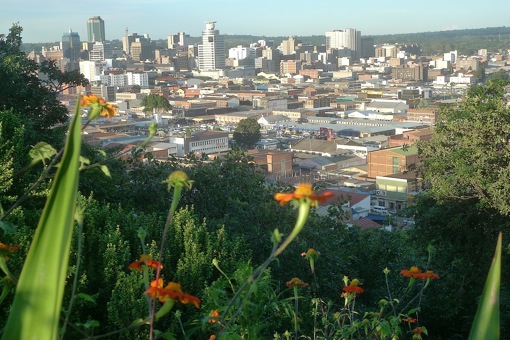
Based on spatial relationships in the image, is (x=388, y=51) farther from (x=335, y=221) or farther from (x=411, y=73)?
(x=335, y=221)

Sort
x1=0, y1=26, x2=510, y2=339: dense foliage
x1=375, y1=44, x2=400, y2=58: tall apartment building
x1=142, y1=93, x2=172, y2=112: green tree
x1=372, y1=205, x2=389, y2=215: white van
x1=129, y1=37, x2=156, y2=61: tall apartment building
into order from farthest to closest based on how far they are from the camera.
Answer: x1=129, y1=37, x2=156, y2=61: tall apartment building → x1=375, y1=44, x2=400, y2=58: tall apartment building → x1=142, y1=93, x2=172, y2=112: green tree → x1=372, y1=205, x2=389, y2=215: white van → x1=0, y1=26, x2=510, y2=339: dense foliage

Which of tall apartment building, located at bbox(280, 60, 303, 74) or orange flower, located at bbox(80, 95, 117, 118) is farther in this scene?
tall apartment building, located at bbox(280, 60, 303, 74)

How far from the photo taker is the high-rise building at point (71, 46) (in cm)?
6131

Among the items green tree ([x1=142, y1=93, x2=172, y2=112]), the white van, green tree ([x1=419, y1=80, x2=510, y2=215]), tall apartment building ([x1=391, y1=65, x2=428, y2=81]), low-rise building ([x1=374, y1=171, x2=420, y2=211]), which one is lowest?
the white van

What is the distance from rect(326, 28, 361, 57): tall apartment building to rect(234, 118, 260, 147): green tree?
149 feet

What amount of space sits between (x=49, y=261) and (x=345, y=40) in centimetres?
6869

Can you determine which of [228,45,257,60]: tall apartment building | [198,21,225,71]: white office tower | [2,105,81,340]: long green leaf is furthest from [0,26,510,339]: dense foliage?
[228,45,257,60]: tall apartment building

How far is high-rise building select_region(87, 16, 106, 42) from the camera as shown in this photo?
77.2 metres

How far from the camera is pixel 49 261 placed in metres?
0.53

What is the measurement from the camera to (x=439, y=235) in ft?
14.4

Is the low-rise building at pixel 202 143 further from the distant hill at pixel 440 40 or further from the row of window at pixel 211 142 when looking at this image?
the distant hill at pixel 440 40

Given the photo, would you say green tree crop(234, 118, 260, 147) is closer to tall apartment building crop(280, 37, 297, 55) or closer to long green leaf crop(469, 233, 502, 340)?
long green leaf crop(469, 233, 502, 340)

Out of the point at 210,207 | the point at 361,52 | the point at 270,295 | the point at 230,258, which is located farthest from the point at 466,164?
the point at 361,52

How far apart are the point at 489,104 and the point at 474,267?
0.95 metres
